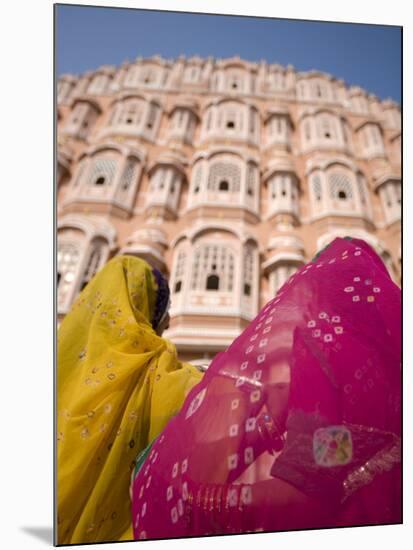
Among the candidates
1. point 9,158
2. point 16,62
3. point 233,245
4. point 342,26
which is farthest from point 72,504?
point 233,245

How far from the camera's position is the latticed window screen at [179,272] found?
4414 mm

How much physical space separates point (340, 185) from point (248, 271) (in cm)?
230

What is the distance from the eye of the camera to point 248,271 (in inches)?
180

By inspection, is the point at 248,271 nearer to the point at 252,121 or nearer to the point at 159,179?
the point at 159,179

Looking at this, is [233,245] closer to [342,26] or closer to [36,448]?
[342,26]

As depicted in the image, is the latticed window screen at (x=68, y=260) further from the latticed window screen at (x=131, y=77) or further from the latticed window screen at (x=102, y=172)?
the latticed window screen at (x=131, y=77)

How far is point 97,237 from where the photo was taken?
466 cm

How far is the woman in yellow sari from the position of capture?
1.40 metres

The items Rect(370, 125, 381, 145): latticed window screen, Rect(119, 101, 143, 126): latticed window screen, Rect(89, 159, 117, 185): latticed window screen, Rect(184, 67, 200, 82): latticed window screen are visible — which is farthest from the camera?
Rect(184, 67, 200, 82): latticed window screen

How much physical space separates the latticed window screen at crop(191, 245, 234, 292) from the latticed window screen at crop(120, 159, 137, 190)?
5.63 ft

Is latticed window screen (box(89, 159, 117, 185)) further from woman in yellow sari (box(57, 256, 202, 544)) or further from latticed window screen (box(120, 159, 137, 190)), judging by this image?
woman in yellow sari (box(57, 256, 202, 544))

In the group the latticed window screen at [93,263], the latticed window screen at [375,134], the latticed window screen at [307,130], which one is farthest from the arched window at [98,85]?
the latticed window screen at [375,134]

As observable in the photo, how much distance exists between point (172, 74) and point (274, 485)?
8.22 m

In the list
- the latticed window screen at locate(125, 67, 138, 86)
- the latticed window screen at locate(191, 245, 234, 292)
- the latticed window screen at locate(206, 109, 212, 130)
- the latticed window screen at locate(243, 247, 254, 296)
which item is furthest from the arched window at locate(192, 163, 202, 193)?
the latticed window screen at locate(125, 67, 138, 86)
